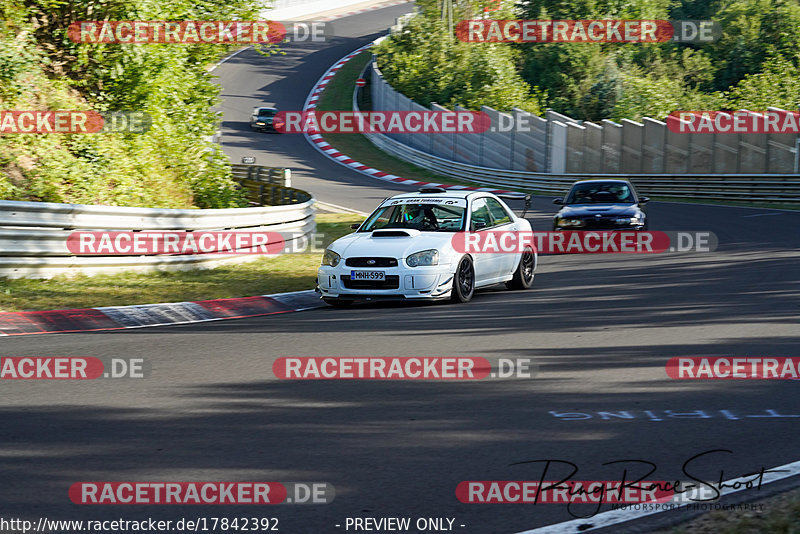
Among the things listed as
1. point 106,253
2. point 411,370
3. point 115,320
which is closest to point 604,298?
point 411,370

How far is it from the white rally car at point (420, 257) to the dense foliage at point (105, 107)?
17.7 feet

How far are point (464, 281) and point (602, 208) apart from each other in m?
8.05

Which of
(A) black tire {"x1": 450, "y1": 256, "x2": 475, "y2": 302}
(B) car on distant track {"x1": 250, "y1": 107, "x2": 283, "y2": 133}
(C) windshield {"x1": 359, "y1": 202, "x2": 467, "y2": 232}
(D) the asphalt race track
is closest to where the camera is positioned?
(D) the asphalt race track

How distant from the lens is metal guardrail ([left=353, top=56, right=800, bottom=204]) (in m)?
30.7

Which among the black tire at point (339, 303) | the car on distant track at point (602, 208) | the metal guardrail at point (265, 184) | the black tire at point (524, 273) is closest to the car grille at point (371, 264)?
the black tire at point (339, 303)

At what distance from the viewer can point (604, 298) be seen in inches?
496

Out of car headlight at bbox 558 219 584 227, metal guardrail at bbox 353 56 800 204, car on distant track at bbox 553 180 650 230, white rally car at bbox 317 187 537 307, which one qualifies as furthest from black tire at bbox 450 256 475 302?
metal guardrail at bbox 353 56 800 204

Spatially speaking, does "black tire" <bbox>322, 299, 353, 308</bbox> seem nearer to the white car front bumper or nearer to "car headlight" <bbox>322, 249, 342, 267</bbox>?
the white car front bumper

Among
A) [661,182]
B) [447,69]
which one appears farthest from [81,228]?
[447,69]

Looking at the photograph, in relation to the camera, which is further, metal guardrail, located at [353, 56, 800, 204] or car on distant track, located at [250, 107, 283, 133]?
car on distant track, located at [250, 107, 283, 133]

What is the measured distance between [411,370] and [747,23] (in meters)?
62.9

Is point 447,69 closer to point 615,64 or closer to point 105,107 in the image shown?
point 615,64

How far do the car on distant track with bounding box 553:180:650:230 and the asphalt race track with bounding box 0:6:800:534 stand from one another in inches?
270

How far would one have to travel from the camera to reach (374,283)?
12242mm
